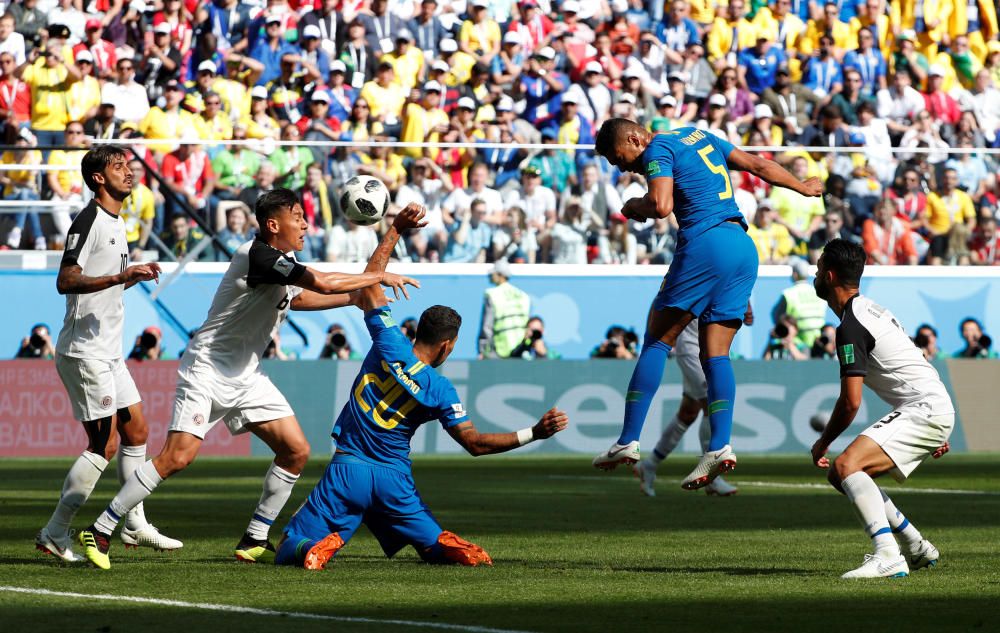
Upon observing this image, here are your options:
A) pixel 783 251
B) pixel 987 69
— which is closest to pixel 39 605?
pixel 783 251

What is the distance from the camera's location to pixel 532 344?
72.8ft

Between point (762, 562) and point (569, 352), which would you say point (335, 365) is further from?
point (762, 562)

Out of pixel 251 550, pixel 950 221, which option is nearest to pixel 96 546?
pixel 251 550

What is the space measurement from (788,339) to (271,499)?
46.8 ft

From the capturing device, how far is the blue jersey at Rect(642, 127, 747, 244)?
9.52 meters

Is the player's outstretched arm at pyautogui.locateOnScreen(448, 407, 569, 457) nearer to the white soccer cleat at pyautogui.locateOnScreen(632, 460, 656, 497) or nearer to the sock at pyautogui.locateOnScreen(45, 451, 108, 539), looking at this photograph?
the sock at pyautogui.locateOnScreen(45, 451, 108, 539)

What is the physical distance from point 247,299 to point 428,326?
1.00 m

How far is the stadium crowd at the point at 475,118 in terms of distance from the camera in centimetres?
2166

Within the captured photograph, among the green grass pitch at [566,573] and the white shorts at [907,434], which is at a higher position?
the white shorts at [907,434]

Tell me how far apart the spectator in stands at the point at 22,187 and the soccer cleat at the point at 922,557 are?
1493 centimetres

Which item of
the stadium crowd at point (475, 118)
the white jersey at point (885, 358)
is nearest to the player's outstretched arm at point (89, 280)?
the white jersey at point (885, 358)

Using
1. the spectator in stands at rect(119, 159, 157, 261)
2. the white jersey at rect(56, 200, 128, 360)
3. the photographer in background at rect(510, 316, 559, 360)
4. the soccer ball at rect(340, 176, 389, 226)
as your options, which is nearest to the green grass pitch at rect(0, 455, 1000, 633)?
the white jersey at rect(56, 200, 128, 360)

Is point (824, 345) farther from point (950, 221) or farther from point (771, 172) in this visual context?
point (771, 172)

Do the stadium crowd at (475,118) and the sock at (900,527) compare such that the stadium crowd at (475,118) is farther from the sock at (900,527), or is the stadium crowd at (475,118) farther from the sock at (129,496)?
the sock at (900,527)
